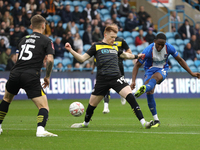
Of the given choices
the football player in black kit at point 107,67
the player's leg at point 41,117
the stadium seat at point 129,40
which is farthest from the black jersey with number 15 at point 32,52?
the stadium seat at point 129,40

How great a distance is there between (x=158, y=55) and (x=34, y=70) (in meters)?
3.47

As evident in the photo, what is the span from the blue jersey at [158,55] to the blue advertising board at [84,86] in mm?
10230

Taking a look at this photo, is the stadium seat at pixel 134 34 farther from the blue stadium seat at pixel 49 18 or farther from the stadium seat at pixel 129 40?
the blue stadium seat at pixel 49 18

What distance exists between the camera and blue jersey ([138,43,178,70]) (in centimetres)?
911

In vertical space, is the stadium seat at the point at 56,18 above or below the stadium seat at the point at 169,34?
above

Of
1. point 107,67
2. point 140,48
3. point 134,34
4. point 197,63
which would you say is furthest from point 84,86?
point 107,67

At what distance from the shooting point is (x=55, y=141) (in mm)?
6375

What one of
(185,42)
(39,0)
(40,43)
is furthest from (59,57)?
(40,43)

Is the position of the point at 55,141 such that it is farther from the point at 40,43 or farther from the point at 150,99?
the point at 150,99

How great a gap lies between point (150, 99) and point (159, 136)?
2.34 m

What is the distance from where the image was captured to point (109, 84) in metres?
8.13

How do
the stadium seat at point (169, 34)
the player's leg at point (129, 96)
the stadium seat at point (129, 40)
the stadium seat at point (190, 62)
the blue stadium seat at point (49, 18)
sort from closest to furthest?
the player's leg at point (129, 96)
the blue stadium seat at point (49, 18)
the stadium seat at point (190, 62)
the stadium seat at point (129, 40)
the stadium seat at point (169, 34)

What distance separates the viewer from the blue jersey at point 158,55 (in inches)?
359

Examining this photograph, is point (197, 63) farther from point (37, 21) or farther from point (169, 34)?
point (37, 21)
